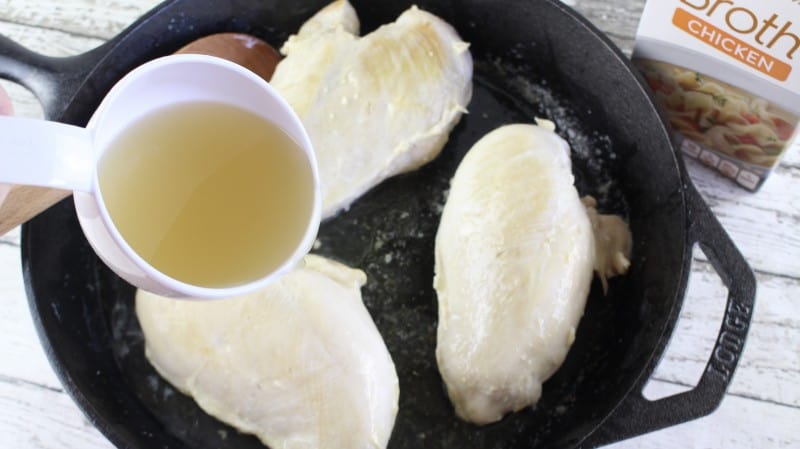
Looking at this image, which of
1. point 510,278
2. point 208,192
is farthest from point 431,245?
point 208,192

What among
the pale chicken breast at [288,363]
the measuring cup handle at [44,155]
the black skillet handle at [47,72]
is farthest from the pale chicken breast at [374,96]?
the measuring cup handle at [44,155]

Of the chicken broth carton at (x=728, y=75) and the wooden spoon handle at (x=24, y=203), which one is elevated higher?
the chicken broth carton at (x=728, y=75)

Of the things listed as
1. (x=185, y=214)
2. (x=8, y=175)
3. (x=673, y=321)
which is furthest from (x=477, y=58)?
(x=8, y=175)

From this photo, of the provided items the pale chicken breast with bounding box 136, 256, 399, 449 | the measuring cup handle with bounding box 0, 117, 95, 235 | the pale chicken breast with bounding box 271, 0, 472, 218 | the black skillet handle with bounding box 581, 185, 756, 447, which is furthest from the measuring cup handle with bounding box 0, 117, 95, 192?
the black skillet handle with bounding box 581, 185, 756, 447

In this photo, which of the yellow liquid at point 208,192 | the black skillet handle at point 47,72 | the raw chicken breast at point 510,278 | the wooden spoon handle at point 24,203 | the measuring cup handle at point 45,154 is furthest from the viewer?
the black skillet handle at point 47,72

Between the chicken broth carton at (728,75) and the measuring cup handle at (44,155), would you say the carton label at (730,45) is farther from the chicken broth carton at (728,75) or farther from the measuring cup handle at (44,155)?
the measuring cup handle at (44,155)

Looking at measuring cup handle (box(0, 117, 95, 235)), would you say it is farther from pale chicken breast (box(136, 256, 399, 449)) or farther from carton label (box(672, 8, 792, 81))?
carton label (box(672, 8, 792, 81))
